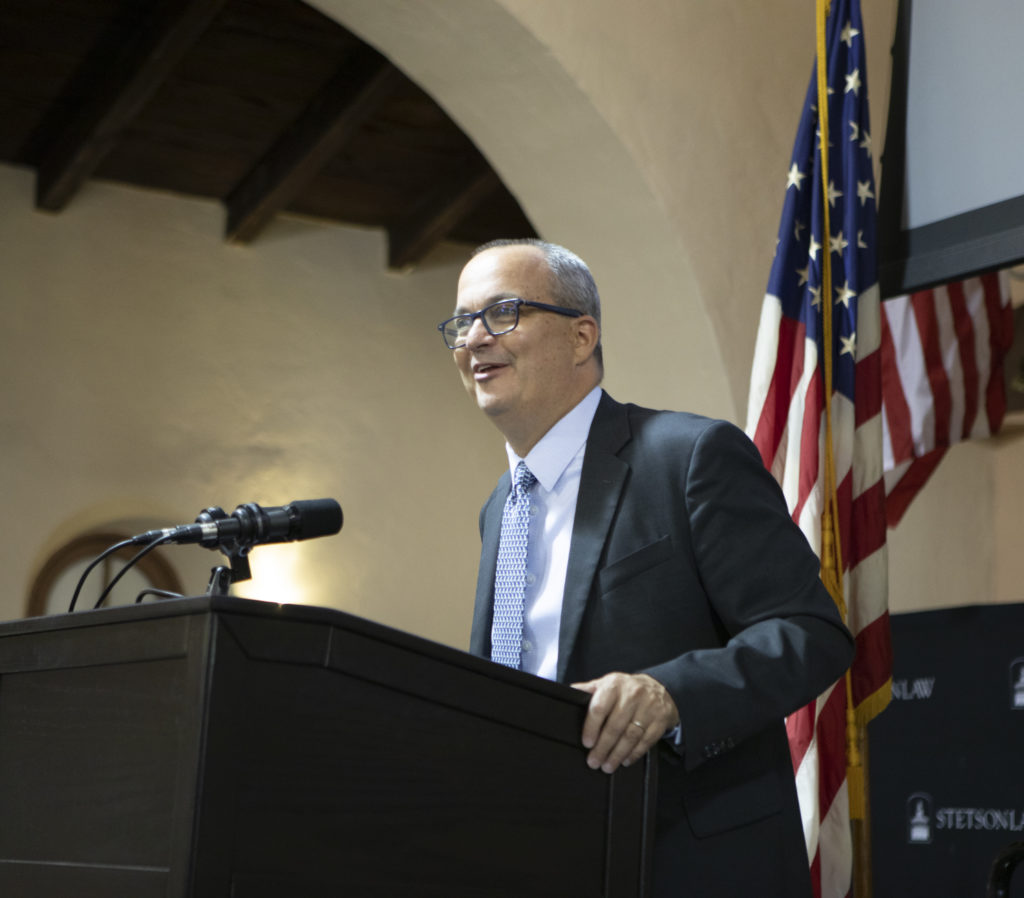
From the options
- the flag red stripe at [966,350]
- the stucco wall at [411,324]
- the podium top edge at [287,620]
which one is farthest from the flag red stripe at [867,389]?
the podium top edge at [287,620]

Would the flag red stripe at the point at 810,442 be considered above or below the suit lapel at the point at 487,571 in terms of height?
above

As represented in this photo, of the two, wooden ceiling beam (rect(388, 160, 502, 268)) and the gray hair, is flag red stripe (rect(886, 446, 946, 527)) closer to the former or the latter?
the gray hair

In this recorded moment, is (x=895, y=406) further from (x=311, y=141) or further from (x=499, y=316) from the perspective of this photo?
(x=311, y=141)

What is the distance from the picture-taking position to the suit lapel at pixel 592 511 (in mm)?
1782

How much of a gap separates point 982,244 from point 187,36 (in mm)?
Answer: 3695

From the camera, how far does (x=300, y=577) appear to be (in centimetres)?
768

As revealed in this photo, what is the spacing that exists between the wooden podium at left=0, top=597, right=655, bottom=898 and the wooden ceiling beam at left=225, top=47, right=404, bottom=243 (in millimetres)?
4999

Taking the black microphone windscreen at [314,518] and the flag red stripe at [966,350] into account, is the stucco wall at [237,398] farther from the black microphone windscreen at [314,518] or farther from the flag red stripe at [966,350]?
the black microphone windscreen at [314,518]

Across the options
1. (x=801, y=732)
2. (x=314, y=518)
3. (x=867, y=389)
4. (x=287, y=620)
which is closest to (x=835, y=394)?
(x=867, y=389)

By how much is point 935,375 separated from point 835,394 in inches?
52.2

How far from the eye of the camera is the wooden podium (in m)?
1.14

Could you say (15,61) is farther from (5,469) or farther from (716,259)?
(716,259)

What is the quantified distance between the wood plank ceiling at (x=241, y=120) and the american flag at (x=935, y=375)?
2.83 meters

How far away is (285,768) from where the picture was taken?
1177 mm
